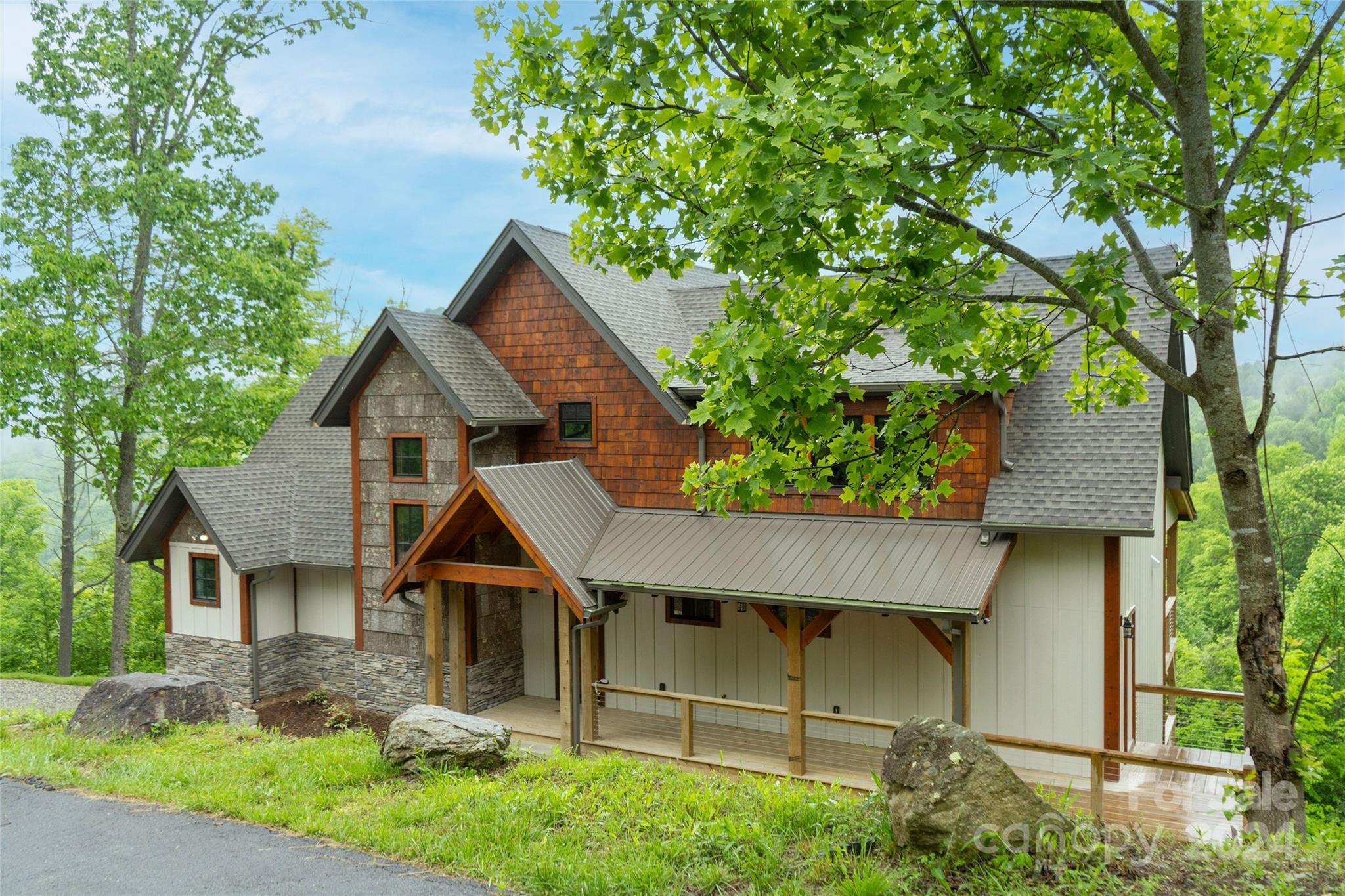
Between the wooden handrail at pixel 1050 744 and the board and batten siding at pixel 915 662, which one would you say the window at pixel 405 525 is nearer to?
the board and batten siding at pixel 915 662

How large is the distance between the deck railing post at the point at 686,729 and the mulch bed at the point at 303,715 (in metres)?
4.53

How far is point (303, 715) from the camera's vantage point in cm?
1409

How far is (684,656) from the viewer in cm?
1276

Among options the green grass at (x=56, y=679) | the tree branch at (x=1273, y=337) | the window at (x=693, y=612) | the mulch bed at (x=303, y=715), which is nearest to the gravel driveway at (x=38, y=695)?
the green grass at (x=56, y=679)

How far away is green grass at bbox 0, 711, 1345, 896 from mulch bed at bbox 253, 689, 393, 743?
3583 mm

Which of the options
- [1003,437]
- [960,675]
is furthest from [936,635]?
[1003,437]

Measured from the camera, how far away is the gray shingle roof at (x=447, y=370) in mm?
12727

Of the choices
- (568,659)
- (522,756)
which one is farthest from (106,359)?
(522,756)

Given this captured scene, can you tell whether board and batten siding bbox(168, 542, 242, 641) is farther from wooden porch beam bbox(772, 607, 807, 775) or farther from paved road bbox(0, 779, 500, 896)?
wooden porch beam bbox(772, 607, 807, 775)

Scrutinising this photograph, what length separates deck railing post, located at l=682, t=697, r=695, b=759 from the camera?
418 inches

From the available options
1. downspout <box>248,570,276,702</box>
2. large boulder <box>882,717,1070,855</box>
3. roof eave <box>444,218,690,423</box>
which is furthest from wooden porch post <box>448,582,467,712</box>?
large boulder <box>882,717,1070,855</box>

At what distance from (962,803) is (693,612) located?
7292 millimetres

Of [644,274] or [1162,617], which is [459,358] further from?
[1162,617]

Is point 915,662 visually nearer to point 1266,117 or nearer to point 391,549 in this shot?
point 1266,117
